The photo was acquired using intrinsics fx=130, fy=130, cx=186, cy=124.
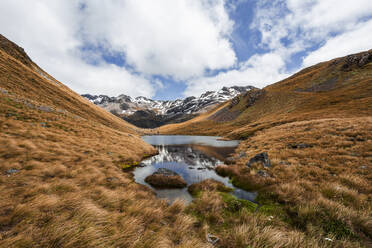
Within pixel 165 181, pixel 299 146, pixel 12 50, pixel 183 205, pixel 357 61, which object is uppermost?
pixel 12 50

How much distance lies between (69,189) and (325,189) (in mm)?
15383

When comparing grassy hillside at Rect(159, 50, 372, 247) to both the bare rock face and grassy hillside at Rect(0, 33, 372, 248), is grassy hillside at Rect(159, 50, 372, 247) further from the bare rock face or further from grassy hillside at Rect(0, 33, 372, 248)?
the bare rock face

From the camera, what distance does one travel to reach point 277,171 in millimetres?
12664

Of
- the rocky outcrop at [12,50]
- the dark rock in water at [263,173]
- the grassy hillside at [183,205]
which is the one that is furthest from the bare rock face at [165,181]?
the rocky outcrop at [12,50]

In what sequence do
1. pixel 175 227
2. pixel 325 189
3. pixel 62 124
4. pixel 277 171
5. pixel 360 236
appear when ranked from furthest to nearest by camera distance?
pixel 62 124
pixel 277 171
pixel 325 189
pixel 175 227
pixel 360 236

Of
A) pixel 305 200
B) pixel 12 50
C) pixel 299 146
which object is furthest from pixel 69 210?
pixel 12 50

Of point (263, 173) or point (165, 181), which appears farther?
point (165, 181)

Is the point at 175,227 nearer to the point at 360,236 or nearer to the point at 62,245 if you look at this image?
the point at 62,245

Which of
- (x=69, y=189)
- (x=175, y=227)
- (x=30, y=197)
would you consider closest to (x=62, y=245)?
(x=175, y=227)

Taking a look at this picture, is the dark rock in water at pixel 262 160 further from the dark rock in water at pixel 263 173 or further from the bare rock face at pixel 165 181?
the bare rock face at pixel 165 181

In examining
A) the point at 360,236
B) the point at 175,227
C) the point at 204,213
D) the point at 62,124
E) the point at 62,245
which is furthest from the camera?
the point at 62,124

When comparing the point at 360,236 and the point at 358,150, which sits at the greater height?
the point at 358,150

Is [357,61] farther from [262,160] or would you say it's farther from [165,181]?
[165,181]

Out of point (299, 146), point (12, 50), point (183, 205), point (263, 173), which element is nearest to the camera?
point (183, 205)
